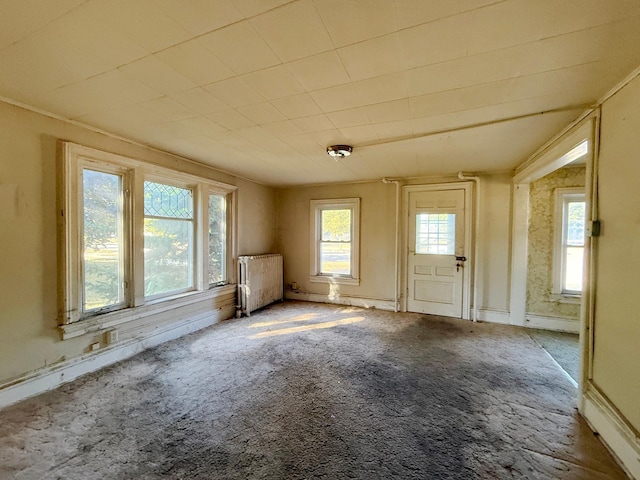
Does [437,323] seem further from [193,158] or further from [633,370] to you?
[193,158]

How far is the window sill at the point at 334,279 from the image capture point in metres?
5.08

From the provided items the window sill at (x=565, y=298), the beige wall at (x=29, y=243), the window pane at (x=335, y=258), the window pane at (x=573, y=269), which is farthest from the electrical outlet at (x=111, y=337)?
the window pane at (x=573, y=269)


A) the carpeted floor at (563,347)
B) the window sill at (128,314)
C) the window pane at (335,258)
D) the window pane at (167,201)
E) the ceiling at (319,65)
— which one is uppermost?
the ceiling at (319,65)

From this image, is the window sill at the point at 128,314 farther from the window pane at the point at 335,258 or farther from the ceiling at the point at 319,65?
the window pane at the point at 335,258

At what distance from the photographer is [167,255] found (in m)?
3.48

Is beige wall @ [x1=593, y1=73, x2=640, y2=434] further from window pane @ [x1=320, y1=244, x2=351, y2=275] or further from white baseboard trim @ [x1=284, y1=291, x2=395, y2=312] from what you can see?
window pane @ [x1=320, y1=244, x2=351, y2=275]

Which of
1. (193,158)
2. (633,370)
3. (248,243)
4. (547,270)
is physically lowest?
(633,370)

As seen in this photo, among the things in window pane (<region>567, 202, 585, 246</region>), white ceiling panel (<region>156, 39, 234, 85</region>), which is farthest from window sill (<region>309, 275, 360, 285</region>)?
white ceiling panel (<region>156, 39, 234, 85</region>)

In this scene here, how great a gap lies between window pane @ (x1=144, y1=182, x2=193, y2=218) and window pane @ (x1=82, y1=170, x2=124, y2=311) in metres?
0.33

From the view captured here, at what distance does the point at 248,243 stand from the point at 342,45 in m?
3.84

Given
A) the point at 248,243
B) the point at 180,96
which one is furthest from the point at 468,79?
the point at 248,243

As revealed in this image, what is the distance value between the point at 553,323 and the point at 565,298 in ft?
1.29

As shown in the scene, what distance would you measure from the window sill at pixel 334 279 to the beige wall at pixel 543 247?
2664 mm

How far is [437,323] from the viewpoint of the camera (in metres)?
4.12
